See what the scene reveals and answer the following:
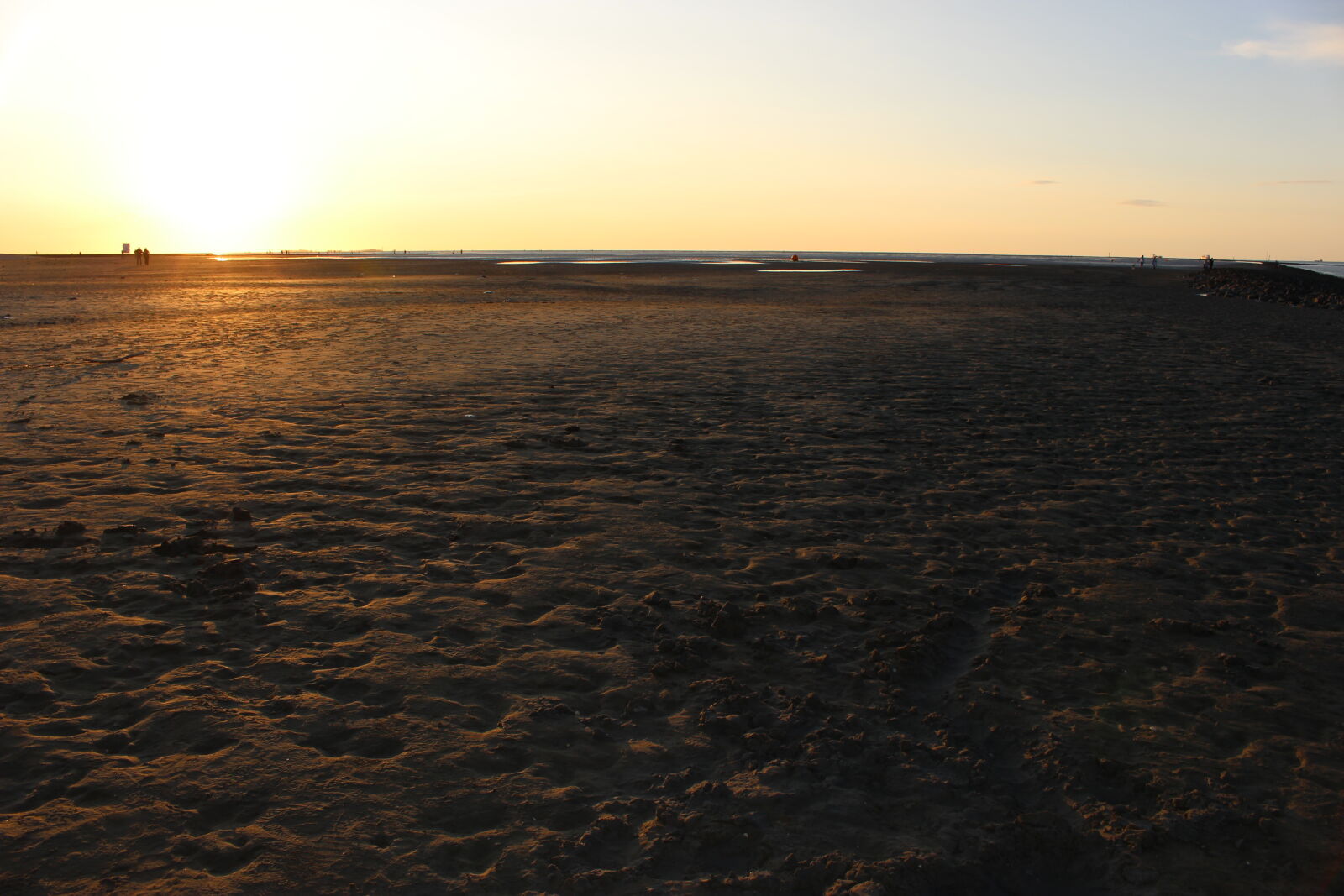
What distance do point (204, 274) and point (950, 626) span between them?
61.2m

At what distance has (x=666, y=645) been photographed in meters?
5.64

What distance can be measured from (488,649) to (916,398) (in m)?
9.97

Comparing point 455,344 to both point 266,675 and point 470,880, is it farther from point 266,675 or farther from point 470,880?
point 470,880

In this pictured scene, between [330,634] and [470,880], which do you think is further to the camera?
[330,634]

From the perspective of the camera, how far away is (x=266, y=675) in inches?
203

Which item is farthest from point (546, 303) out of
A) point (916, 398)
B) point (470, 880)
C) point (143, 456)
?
point (470, 880)

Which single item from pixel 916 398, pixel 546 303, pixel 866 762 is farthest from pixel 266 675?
pixel 546 303

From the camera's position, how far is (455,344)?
777 inches

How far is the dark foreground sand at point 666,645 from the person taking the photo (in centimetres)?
385

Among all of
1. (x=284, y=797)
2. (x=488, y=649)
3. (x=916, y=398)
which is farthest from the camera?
(x=916, y=398)

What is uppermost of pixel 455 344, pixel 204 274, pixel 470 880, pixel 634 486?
pixel 204 274

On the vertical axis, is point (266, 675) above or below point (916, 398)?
below

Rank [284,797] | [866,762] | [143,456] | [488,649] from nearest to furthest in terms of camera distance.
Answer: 1. [284,797]
2. [866,762]
3. [488,649]
4. [143,456]

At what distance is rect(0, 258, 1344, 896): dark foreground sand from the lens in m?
3.85
